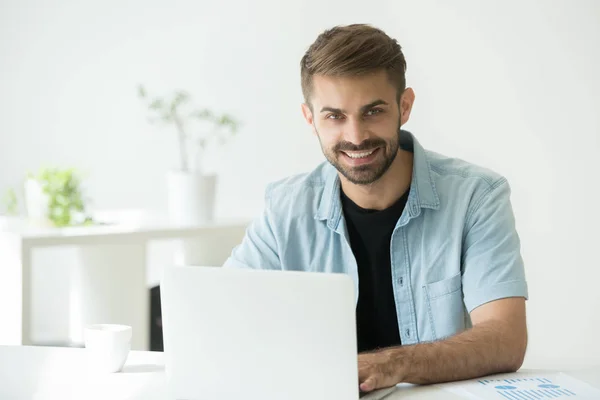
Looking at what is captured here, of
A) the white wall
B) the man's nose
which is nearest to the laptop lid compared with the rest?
the man's nose

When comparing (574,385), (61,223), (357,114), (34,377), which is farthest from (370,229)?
(61,223)

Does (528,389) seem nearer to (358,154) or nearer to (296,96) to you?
(358,154)

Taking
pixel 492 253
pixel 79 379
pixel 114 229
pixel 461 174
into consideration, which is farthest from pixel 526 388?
pixel 114 229

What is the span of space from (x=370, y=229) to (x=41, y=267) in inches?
109

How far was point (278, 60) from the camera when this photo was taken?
13.5 feet

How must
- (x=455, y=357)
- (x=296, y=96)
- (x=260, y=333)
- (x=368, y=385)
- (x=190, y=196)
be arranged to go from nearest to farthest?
(x=260, y=333)
(x=368, y=385)
(x=455, y=357)
(x=190, y=196)
(x=296, y=96)

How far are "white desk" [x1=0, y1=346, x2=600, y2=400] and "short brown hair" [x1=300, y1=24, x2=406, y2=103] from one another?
30.9 inches

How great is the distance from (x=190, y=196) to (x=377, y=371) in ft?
6.46

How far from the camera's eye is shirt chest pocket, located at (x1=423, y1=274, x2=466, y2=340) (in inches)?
78.7

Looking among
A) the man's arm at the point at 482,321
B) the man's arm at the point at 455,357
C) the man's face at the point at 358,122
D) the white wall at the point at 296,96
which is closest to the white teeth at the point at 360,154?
the man's face at the point at 358,122

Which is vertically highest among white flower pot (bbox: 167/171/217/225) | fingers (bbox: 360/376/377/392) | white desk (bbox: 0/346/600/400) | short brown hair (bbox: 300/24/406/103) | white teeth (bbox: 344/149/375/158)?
short brown hair (bbox: 300/24/406/103)

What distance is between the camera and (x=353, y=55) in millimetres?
1960

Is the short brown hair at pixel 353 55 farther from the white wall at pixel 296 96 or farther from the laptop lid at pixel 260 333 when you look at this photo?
the white wall at pixel 296 96

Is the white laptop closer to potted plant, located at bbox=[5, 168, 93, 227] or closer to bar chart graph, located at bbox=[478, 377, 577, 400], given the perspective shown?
bar chart graph, located at bbox=[478, 377, 577, 400]
